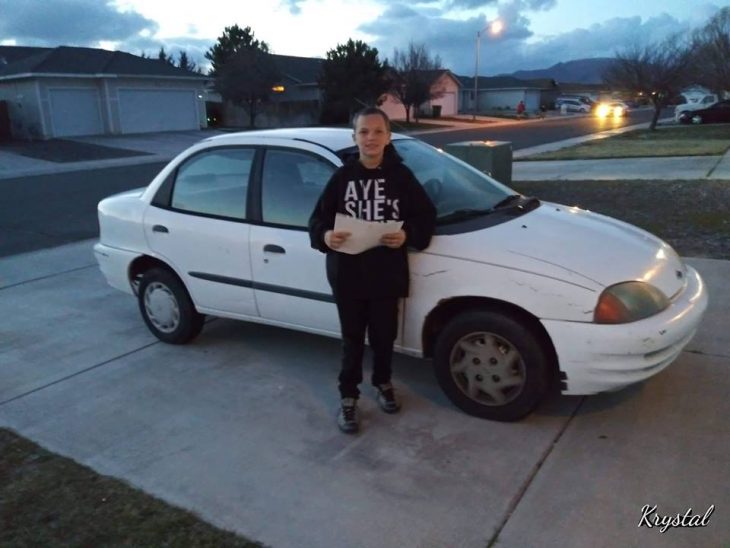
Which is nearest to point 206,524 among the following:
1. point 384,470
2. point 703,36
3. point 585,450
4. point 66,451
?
point 384,470

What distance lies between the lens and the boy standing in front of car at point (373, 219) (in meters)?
3.26

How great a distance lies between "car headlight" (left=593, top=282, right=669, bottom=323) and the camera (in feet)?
10.4

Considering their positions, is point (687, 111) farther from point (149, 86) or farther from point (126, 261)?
point (126, 261)

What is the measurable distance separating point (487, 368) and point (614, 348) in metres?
0.66

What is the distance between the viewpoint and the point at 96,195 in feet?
45.6

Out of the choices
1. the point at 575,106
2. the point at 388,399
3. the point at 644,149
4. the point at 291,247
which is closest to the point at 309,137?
the point at 291,247

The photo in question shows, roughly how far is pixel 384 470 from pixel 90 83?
32.5 meters

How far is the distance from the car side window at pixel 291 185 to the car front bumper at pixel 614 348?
167 centimetres

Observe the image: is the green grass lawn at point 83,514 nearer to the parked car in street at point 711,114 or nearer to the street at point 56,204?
the street at point 56,204

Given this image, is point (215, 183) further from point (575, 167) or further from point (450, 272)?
point (575, 167)

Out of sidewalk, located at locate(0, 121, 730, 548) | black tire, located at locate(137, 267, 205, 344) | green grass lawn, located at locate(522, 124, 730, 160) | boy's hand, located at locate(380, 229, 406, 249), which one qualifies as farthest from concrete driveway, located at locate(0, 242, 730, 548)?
green grass lawn, located at locate(522, 124, 730, 160)

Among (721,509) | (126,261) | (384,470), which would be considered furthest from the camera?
(126,261)

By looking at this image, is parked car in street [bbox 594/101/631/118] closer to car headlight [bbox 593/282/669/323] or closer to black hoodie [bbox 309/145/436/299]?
car headlight [bbox 593/282/669/323]

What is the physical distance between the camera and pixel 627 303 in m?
3.19
